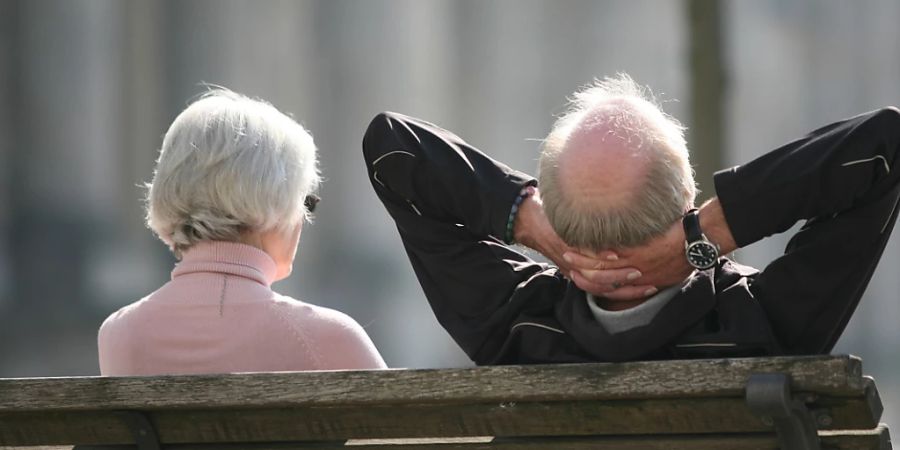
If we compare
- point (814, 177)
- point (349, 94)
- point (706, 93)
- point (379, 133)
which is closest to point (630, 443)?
point (814, 177)

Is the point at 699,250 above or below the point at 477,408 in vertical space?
above

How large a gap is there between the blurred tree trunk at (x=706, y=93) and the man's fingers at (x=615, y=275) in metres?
2.55

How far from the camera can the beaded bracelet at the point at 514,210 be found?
2529mm

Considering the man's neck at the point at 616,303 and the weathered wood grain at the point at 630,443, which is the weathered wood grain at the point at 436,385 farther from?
the man's neck at the point at 616,303

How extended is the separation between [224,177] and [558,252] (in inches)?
29.5

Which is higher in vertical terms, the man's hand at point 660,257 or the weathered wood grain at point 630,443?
the man's hand at point 660,257

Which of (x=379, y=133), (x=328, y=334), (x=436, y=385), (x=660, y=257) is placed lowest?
(x=328, y=334)

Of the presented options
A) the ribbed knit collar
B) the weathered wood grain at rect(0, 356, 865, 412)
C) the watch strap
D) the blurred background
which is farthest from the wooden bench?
the blurred background

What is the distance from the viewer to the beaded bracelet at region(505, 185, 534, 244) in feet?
8.30

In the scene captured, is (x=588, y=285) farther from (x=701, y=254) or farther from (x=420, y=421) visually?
(x=420, y=421)

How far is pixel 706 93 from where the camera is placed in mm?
4988

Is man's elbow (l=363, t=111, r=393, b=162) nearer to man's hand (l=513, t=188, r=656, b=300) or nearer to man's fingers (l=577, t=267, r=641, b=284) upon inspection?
man's hand (l=513, t=188, r=656, b=300)

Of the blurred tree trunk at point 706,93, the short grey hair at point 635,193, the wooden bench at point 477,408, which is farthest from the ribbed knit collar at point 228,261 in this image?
the blurred tree trunk at point 706,93

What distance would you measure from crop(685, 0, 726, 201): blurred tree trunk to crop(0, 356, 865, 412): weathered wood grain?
284cm
